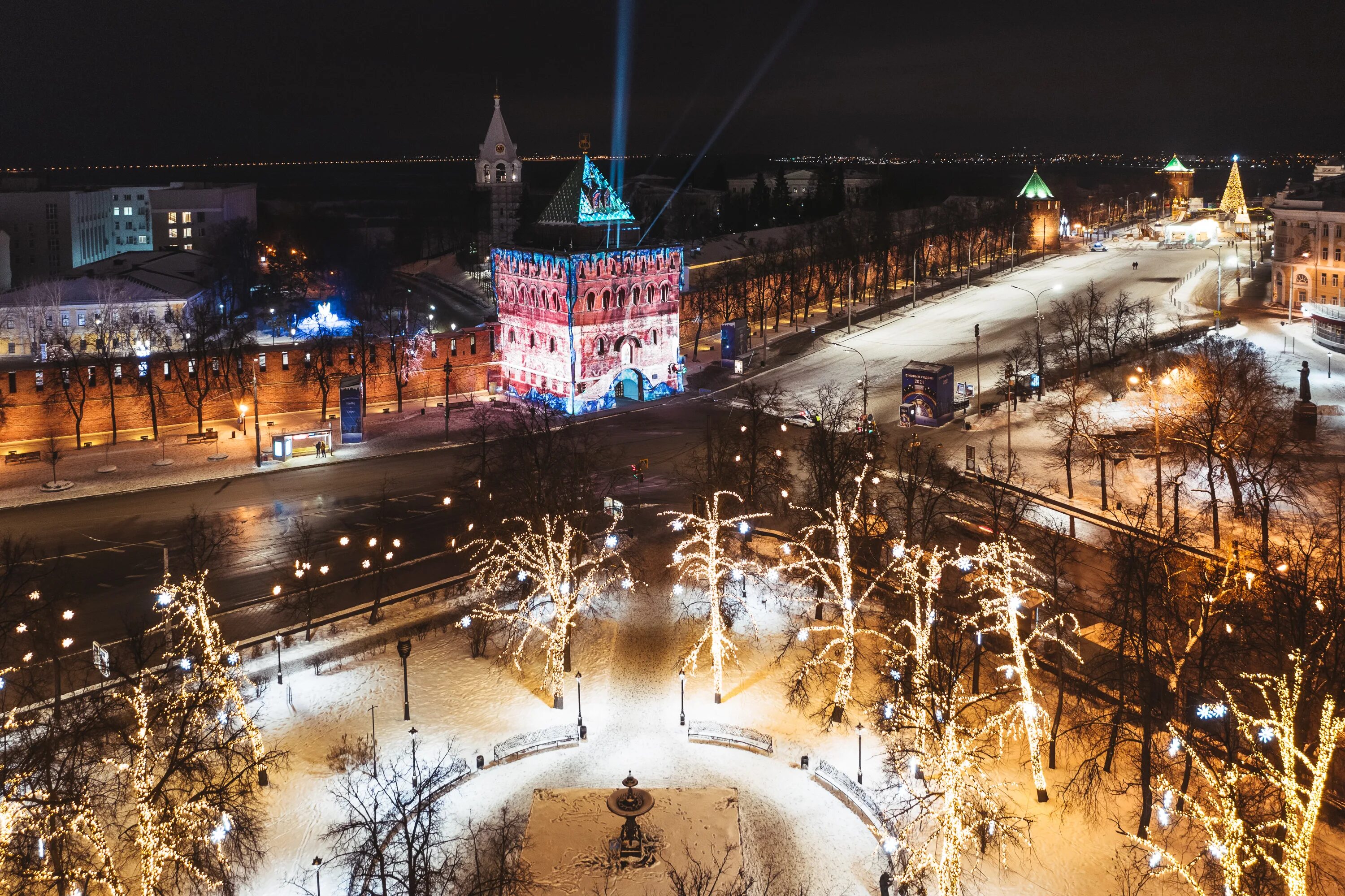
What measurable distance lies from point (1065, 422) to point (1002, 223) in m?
56.2

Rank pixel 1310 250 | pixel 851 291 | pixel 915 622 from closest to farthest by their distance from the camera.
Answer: pixel 915 622 → pixel 1310 250 → pixel 851 291

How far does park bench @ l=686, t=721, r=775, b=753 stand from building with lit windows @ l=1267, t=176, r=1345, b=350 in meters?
50.5

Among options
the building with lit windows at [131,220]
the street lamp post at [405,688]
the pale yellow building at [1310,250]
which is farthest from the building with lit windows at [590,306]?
the building with lit windows at [131,220]

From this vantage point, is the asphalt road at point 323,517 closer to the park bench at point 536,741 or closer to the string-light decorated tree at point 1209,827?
the park bench at point 536,741

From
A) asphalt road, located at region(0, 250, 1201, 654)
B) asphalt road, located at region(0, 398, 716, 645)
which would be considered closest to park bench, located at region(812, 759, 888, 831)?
asphalt road, located at region(0, 398, 716, 645)

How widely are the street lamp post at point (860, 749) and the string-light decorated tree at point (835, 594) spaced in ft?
1.68

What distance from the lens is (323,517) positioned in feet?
124

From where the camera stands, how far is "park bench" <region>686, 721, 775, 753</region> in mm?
23750

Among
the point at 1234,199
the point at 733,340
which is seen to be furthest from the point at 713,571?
the point at 1234,199

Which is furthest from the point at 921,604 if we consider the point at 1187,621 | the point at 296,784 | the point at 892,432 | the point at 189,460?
the point at 189,460

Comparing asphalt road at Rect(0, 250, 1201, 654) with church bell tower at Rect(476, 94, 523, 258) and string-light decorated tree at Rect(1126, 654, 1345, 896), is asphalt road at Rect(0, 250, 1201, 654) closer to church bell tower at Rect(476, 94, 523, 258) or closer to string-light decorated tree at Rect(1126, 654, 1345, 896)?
string-light decorated tree at Rect(1126, 654, 1345, 896)

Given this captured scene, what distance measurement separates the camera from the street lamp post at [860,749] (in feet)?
73.8

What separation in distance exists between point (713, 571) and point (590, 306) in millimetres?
30297

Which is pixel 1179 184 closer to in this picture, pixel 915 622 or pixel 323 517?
pixel 323 517
